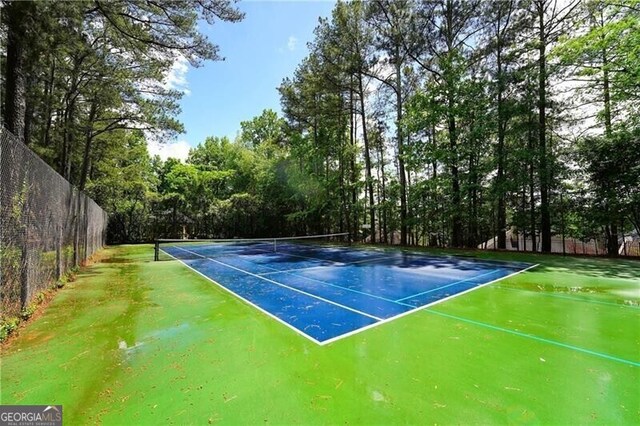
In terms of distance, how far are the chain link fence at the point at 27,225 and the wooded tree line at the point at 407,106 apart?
6.06ft

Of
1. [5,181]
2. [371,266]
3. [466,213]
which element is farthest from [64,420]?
[466,213]

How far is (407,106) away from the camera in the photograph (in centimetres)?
1502

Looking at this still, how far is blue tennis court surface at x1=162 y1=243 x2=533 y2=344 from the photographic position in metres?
4.12

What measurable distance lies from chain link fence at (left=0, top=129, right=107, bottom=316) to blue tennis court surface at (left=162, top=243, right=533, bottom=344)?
307cm

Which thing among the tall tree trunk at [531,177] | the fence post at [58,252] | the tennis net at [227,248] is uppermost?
the tall tree trunk at [531,177]

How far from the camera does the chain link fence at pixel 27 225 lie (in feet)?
10.9

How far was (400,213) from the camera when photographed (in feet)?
52.2

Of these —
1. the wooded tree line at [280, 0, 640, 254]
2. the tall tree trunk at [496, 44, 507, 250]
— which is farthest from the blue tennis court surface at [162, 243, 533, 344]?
the wooded tree line at [280, 0, 640, 254]

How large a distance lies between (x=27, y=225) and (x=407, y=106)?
50.5 feet

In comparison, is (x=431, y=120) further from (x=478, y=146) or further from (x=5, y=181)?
(x=5, y=181)

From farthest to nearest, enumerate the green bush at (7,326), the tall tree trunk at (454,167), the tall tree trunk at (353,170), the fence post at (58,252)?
the tall tree trunk at (353,170) < the tall tree trunk at (454,167) < the fence post at (58,252) < the green bush at (7,326)

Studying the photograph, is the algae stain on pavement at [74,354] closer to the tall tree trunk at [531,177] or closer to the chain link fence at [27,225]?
the chain link fence at [27,225]

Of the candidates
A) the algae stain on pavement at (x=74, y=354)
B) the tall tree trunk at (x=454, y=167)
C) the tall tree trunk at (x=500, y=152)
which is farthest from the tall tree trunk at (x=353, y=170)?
the algae stain on pavement at (x=74, y=354)

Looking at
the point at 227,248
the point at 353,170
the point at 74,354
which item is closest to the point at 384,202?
the point at 353,170
